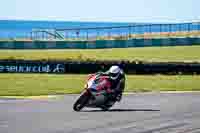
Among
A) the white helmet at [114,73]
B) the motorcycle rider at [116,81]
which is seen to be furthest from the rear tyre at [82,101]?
the white helmet at [114,73]

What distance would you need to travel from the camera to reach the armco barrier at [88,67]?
121 ft

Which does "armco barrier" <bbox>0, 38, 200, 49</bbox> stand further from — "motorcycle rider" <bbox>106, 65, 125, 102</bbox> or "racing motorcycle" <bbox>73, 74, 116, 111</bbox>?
"racing motorcycle" <bbox>73, 74, 116, 111</bbox>

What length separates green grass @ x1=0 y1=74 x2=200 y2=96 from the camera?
26734 millimetres

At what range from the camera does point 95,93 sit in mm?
17766

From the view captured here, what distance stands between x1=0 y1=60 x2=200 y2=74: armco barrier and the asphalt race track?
14013 millimetres

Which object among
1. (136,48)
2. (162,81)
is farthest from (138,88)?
(136,48)

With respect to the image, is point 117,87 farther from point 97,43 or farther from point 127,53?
point 97,43

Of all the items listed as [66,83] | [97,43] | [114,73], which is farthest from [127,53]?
[114,73]

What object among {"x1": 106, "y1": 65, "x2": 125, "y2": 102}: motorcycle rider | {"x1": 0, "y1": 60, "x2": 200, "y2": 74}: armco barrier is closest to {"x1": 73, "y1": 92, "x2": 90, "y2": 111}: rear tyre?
{"x1": 106, "y1": 65, "x2": 125, "y2": 102}: motorcycle rider

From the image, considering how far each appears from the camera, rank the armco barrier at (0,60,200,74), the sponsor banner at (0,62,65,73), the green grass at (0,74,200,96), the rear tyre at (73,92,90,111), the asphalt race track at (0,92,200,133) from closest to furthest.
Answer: the asphalt race track at (0,92,200,133) < the rear tyre at (73,92,90,111) < the green grass at (0,74,200,96) < the armco barrier at (0,60,200,74) < the sponsor banner at (0,62,65,73)

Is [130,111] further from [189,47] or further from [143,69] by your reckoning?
[189,47]

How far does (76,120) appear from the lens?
15.4 m

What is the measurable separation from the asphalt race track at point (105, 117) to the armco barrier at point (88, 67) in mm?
14013

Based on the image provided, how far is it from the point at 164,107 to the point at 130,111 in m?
1.94
